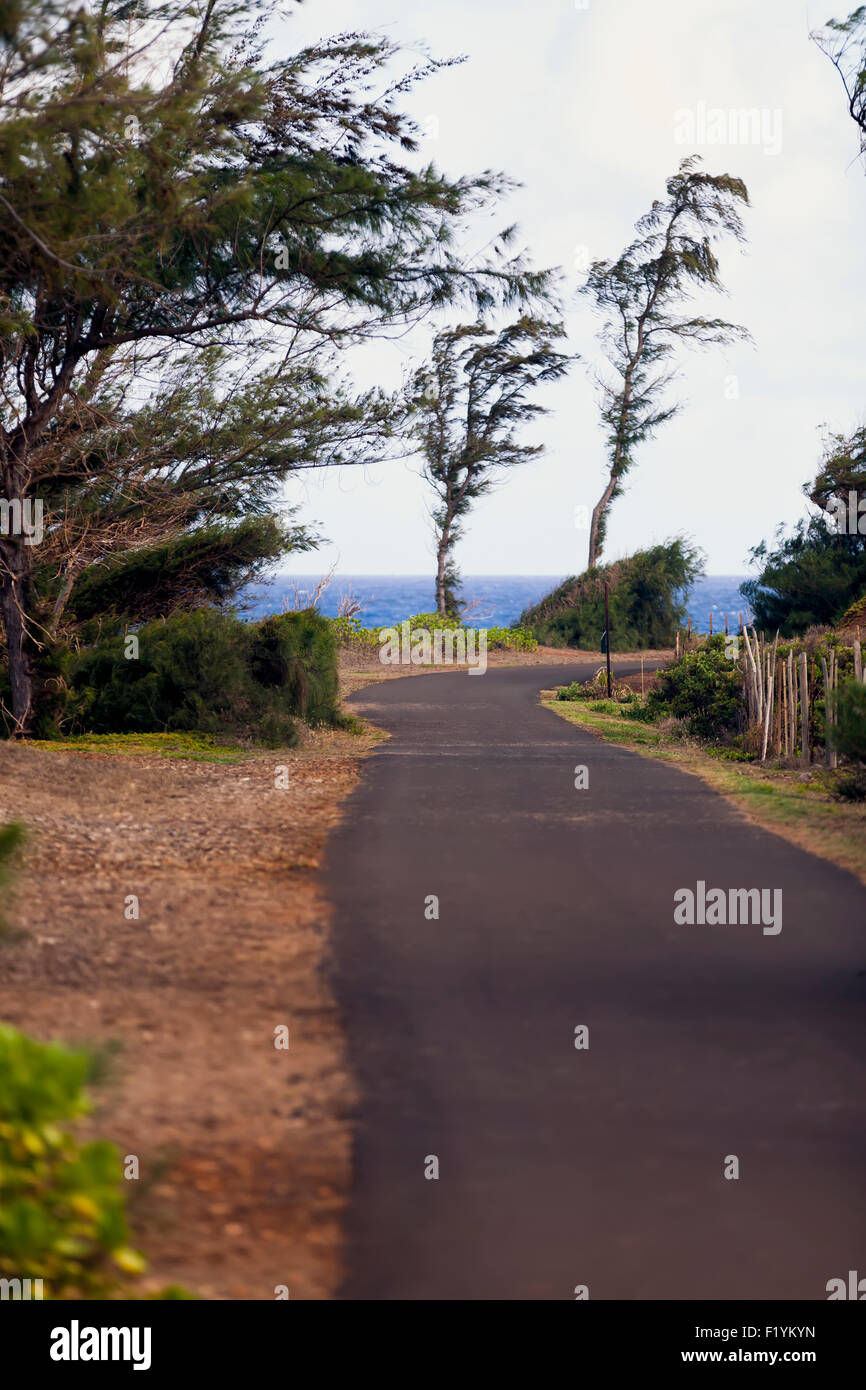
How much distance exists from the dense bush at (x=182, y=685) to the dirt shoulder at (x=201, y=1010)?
253 inches

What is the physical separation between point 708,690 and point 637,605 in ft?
96.7

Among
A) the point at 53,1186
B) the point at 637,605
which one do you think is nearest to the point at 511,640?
the point at 637,605

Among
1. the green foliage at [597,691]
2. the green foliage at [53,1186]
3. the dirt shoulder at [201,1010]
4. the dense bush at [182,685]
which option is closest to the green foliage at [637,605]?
the green foliage at [597,691]

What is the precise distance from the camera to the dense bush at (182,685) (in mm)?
18172

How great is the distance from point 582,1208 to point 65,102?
313 inches

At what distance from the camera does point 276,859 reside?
9.52 m

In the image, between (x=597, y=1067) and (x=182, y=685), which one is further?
(x=182, y=685)

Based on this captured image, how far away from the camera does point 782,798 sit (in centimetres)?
1253

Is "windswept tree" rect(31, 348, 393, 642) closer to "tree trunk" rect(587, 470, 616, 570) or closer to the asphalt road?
the asphalt road

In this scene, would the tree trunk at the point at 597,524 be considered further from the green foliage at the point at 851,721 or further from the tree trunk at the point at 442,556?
the green foliage at the point at 851,721

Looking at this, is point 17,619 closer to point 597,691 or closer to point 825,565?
point 597,691

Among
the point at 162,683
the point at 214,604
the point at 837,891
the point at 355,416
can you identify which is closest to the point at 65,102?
the point at 837,891
